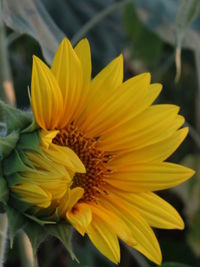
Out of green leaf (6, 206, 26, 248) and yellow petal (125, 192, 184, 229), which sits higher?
yellow petal (125, 192, 184, 229)

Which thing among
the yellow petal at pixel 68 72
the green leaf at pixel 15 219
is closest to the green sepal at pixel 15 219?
the green leaf at pixel 15 219

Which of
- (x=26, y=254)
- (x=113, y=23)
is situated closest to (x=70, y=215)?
(x=26, y=254)

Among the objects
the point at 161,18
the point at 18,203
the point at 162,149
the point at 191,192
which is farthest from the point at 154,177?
the point at 191,192

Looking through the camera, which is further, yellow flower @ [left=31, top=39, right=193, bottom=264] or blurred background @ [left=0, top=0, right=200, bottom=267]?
blurred background @ [left=0, top=0, right=200, bottom=267]

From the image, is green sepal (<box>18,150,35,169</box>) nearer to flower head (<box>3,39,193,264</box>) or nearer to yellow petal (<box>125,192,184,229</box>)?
flower head (<box>3,39,193,264</box>)

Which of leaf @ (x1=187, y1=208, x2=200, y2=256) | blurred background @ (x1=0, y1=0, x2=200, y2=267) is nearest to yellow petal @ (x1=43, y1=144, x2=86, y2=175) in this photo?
blurred background @ (x1=0, y1=0, x2=200, y2=267)

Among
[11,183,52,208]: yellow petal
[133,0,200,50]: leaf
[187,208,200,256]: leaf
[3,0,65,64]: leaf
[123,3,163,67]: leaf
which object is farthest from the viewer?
[123,3,163,67]: leaf

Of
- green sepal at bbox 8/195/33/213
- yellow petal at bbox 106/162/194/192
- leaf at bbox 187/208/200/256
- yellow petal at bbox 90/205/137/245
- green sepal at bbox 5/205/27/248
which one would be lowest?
leaf at bbox 187/208/200/256
